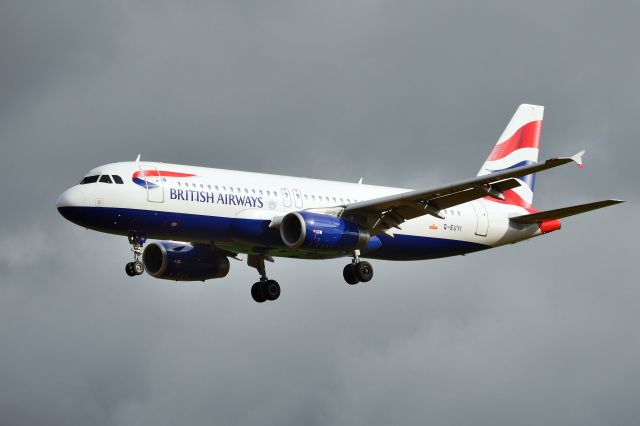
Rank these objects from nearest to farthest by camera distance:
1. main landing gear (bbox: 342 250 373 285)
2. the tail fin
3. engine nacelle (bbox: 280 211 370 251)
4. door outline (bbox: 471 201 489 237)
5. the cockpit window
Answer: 1. the cockpit window
2. engine nacelle (bbox: 280 211 370 251)
3. main landing gear (bbox: 342 250 373 285)
4. door outline (bbox: 471 201 489 237)
5. the tail fin

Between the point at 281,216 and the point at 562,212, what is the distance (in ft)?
42.3

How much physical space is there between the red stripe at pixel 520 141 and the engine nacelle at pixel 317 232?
45.6 ft

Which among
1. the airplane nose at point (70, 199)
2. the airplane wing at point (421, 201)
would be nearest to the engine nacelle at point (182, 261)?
the airplane wing at point (421, 201)

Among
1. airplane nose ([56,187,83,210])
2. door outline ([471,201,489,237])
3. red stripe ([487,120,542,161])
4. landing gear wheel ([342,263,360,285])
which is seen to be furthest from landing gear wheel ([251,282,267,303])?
red stripe ([487,120,542,161])

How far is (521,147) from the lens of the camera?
228 ft

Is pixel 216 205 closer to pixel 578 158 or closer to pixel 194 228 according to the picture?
pixel 194 228

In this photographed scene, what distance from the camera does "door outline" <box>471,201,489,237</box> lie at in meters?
64.3

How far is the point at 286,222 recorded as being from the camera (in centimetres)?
5684

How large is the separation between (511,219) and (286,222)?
13338 mm

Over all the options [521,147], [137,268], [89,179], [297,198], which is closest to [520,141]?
[521,147]

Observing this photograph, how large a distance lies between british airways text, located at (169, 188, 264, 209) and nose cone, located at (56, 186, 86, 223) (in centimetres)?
356

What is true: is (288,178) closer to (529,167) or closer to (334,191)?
(334,191)

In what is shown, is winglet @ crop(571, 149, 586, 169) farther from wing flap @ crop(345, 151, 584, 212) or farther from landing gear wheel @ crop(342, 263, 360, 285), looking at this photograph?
landing gear wheel @ crop(342, 263, 360, 285)

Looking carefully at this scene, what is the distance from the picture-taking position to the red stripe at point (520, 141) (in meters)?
69.2
